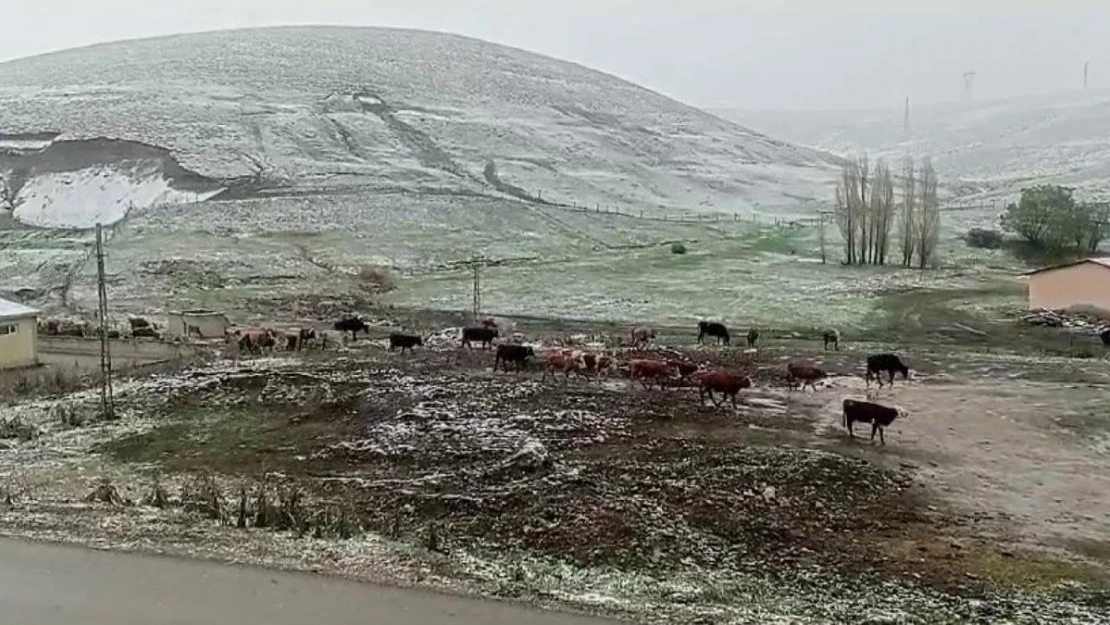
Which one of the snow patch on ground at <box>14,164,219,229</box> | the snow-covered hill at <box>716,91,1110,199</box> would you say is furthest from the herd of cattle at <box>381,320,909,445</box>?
Answer: the snow-covered hill at <box>716,91,1110,199</box>

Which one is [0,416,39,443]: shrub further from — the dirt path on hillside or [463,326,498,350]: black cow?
the dirt path on hillside

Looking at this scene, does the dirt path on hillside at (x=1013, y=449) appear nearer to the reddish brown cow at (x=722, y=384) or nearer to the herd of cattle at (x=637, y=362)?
the herd of cattle at (x=637, y=362)

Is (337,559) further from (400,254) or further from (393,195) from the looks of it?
(393,195)

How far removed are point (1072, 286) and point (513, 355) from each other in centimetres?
2673

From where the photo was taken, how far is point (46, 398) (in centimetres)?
2717

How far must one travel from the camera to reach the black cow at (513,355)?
29.6 metres

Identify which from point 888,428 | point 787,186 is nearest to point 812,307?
point 888,428

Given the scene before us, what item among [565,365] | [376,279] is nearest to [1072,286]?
[565,365]

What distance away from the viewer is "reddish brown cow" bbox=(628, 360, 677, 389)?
1068 inches

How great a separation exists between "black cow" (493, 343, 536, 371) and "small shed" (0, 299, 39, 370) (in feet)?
51.0

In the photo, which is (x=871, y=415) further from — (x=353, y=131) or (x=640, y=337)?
(x=353, y=131)

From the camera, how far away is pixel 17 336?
113 feet

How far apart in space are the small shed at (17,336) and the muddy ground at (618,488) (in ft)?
28.4

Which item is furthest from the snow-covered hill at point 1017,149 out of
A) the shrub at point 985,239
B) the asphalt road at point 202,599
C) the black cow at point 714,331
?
the asphalt road at point 202,599
